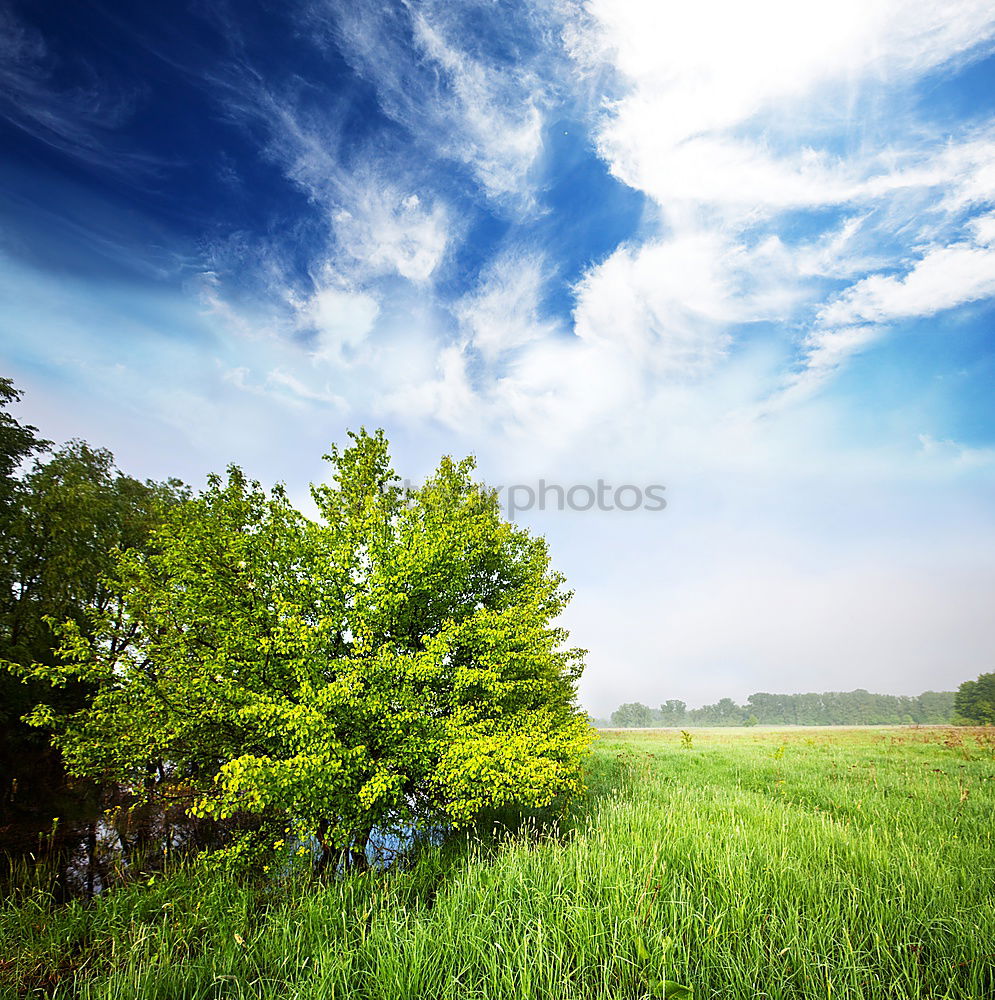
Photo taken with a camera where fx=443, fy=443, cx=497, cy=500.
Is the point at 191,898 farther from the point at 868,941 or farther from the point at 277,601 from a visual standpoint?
the point at 868,941

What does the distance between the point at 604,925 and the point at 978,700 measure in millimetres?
135472

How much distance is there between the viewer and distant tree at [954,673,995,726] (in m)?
84.1

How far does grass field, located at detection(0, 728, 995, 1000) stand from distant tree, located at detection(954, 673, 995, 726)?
11547 cm

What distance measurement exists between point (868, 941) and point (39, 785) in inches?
1166

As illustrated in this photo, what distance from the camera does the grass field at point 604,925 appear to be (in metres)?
4.00

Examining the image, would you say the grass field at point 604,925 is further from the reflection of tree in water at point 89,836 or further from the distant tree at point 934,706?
the distant tree at point 934,706

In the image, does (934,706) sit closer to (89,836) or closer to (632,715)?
(632,715)

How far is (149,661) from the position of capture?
1341 centimetres

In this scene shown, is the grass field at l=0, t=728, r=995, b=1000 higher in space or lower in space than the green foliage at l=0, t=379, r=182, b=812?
lower

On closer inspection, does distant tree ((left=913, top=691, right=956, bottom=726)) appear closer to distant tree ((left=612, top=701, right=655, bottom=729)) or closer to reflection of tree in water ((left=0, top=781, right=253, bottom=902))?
distant tree ((left=612, top=701, right=655, bottom=729))

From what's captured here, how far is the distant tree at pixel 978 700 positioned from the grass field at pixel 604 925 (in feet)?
379

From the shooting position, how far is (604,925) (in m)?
4.59

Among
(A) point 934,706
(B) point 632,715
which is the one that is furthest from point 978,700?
(B) point 632,715

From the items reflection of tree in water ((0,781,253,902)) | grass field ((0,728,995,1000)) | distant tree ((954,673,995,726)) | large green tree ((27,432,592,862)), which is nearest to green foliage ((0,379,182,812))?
reflection of tree in water ((0,781,253,902))
